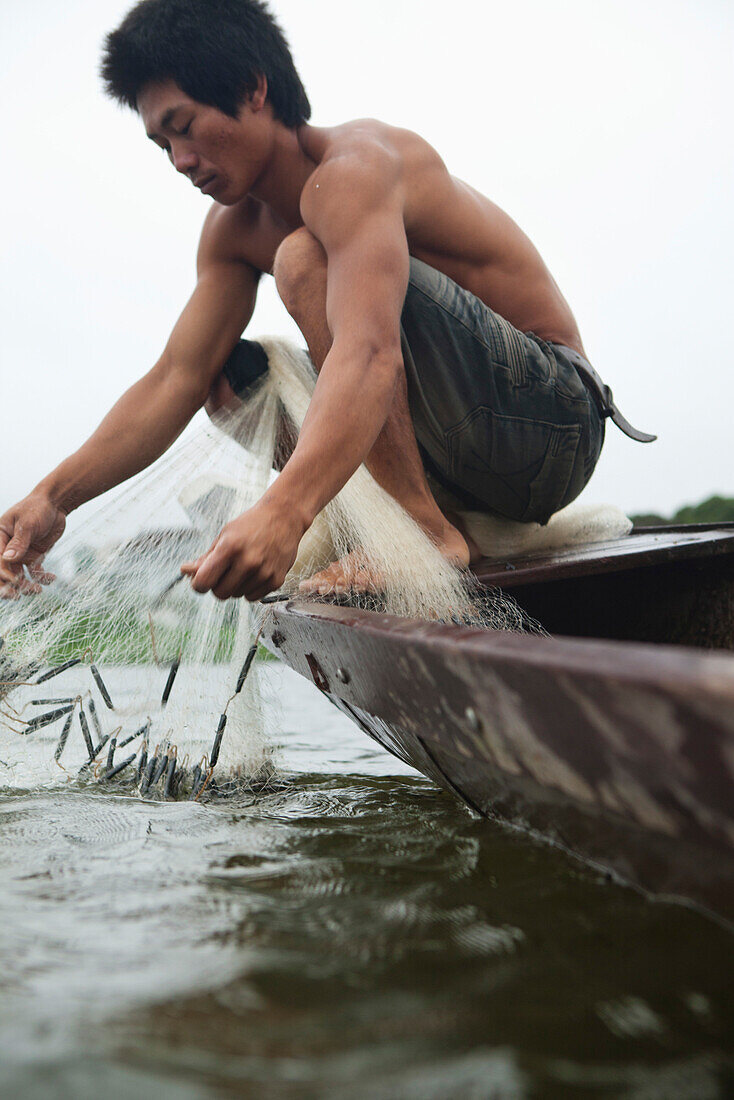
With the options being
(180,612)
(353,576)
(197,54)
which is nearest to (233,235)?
(197,54)

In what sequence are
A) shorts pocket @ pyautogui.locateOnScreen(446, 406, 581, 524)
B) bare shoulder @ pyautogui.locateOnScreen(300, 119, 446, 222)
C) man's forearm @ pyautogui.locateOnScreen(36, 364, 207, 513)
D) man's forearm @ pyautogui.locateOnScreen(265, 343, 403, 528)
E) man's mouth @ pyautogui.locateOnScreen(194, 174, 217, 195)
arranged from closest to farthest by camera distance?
man's forearm @ pyautogui.locateOnScreen(265, 343, 403, 528), bare shoulder @ pyautogui.locateOnScreen(300, 119, 446, 222), shorts pocket @ pyautogui.locateOnScreen(446, 406, 581, 524), man's mouth @ pyautogui.locateOnScreen(194, 174, 217, 195), man's forearm @ pyautogui.locateOnScreen(36, 364, 207, 513)

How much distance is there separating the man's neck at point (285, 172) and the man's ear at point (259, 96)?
63 millimetres

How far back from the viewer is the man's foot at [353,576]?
141 cm

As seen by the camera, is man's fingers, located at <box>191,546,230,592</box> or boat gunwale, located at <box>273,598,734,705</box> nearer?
boat gunwale, located at <box>273,598,734,705</box>

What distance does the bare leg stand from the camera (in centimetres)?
155

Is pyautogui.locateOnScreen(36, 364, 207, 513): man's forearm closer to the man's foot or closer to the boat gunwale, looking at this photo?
the man's foot

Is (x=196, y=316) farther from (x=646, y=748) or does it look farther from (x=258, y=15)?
(x=646, y=748)

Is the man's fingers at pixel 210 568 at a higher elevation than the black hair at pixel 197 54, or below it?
below

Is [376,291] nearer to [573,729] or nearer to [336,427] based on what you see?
[336,427]

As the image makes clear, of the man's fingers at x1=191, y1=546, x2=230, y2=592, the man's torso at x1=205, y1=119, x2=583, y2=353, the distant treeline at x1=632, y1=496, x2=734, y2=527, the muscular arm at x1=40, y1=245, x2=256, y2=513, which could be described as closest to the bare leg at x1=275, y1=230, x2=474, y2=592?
the man's torso at x1=205, y1=119, x2=583, y2=353

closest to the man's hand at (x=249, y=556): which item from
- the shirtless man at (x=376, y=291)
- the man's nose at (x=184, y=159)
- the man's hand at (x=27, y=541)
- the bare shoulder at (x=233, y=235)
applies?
the shirtless man at (x=376, y=291)

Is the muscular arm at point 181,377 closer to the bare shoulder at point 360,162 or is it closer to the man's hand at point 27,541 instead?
the man's hand at point 27,541

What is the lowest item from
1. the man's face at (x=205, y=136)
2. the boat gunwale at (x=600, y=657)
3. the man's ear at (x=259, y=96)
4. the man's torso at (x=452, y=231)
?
the boat gunwale at (x=600, y=657)

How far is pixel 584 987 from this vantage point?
591 millimetres
